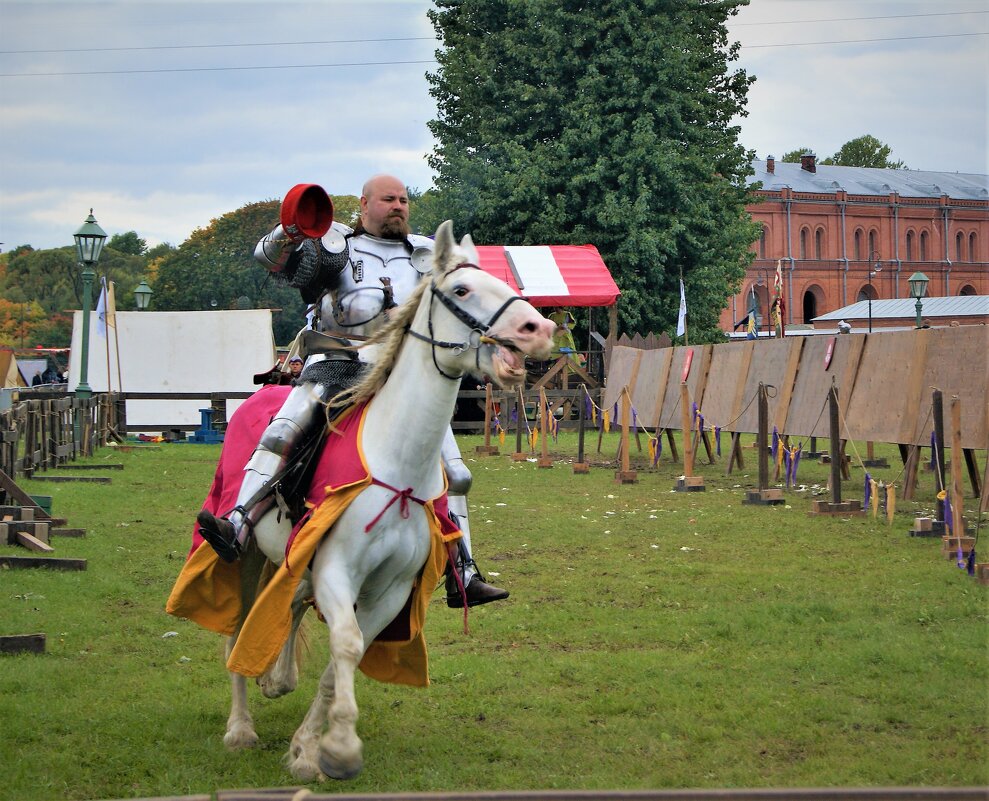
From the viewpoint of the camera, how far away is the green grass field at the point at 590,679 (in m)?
5.45

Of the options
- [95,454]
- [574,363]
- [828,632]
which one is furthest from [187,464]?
[828,632]

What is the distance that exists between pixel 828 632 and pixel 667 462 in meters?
14.9

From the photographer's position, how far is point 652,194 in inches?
1394

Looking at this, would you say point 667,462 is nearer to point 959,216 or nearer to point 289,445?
point 289,445

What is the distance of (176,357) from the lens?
3123 cm

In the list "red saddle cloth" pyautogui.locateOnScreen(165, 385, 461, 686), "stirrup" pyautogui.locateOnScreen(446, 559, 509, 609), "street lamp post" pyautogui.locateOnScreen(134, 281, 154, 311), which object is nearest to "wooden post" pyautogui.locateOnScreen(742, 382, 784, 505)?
"stirrup" pyautogui.locateOnScreen(446, 559, 509, 609)

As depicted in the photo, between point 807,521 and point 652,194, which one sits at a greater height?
point 652,194

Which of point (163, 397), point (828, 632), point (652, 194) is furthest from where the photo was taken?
point (652, 194)

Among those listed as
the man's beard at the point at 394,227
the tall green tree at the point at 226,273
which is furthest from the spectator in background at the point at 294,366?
the tall green tree at the point at 226,273

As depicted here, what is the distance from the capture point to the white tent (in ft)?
101

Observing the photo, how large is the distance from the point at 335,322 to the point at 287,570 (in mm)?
1488

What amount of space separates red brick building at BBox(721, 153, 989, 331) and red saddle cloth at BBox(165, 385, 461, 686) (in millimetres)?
75033

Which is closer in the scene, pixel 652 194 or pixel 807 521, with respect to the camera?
pixel 807 521

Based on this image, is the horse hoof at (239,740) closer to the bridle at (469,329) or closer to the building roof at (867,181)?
the bridle at (469,329)
